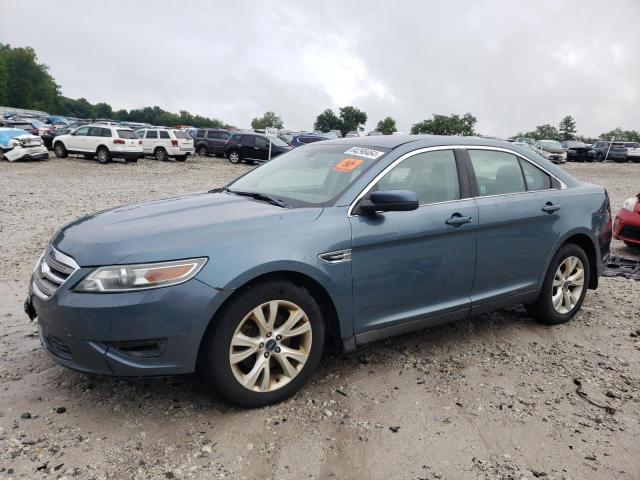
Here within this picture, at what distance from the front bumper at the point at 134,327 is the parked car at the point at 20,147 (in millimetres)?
21026

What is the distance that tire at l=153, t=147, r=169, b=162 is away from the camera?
26141 millimetres

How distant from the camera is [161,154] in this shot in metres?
26.3

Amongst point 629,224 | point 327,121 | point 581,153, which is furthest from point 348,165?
point 327,121

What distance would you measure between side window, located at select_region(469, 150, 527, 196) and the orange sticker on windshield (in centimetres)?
96

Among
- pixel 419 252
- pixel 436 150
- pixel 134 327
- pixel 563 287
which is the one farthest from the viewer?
pixel 563 287

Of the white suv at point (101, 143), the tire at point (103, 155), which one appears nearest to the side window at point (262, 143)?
the white suv at point (101, 143)

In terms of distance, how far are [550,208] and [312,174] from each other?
1.99 metres

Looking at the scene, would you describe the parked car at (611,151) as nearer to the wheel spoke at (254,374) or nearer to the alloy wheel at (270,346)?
the alloy wheel at (270,346)

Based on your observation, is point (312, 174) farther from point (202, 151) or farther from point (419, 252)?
point (202, 151)

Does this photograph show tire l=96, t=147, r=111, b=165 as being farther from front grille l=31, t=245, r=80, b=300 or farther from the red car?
front grille l=31, t=245, r=80, b=300

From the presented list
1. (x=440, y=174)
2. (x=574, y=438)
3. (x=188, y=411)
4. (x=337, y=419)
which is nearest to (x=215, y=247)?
(x=188, y=411)

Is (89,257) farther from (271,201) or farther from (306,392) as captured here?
(306,392)

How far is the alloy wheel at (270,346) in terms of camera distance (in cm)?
306

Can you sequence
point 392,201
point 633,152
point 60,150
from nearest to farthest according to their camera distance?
point 392,201
point 60,150
point 633,152
